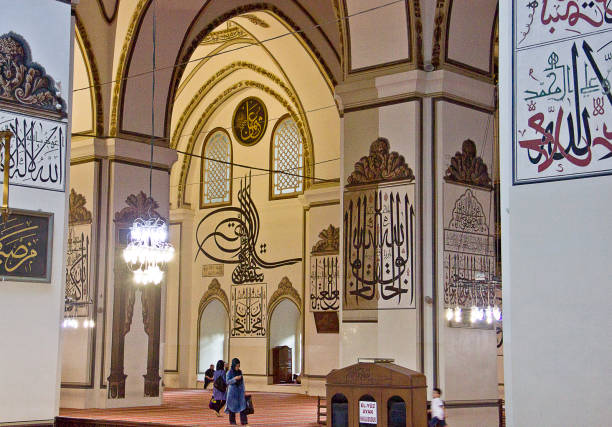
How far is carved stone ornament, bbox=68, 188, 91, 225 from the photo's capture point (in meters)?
11.1

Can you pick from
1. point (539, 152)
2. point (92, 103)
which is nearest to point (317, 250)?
point (92, 103)

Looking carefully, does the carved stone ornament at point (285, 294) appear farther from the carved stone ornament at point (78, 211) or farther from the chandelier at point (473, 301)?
the chandelier at point (473, 301)

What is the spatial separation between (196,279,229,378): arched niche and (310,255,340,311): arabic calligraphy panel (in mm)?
2544

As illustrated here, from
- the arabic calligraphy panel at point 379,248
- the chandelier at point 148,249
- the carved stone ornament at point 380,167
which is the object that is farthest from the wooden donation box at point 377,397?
the chandelier at point 148,249

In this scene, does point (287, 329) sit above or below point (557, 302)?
below

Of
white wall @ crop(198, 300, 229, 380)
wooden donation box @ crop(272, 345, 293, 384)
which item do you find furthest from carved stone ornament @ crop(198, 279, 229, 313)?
wooden donation box @ crop(272, 345, 293, 384)

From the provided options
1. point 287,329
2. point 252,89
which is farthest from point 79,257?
point 252,89

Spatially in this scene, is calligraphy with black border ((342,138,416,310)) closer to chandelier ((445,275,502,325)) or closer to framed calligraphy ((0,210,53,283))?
chandelier ((445,275,502,325))

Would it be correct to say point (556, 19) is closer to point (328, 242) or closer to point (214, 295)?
point (328, 242)

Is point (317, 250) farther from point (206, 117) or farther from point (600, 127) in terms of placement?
point (600, 127)

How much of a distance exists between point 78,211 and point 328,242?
402cm

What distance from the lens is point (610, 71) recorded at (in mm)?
4754

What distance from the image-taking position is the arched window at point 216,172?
1639 centimetres

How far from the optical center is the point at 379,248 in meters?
8.71
